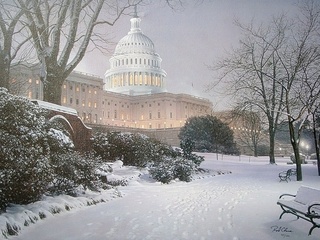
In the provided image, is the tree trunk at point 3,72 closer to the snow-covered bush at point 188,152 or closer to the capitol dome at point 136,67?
the snow-covered bush at point 188,152

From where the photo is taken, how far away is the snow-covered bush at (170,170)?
13.9 m

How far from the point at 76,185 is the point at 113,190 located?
5.97ft

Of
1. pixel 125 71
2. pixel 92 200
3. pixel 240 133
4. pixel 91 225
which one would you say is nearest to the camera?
pixel 91 225

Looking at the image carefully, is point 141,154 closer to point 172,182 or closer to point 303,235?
point 172,182

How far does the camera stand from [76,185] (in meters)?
8.59

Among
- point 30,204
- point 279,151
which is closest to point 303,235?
point 30,204

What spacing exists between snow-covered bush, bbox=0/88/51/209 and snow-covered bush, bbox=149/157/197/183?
6996mm

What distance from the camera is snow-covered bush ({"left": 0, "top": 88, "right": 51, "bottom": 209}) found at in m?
6.18

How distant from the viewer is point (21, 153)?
6.41 m

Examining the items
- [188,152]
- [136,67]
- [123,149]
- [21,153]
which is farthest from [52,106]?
[136,67]

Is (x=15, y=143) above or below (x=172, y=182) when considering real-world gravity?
above

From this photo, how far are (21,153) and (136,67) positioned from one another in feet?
333
